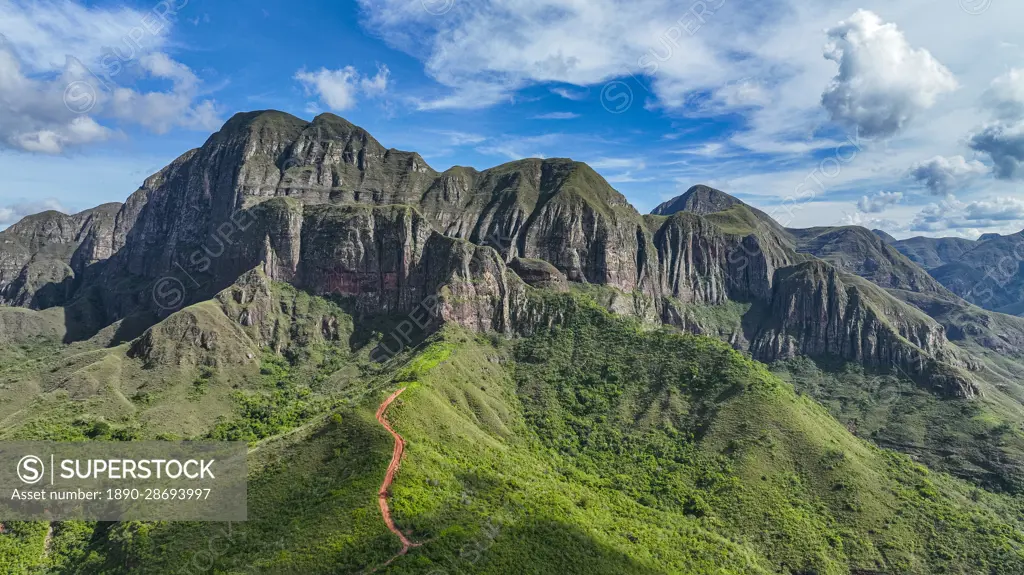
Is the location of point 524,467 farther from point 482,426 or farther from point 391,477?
point 391,477

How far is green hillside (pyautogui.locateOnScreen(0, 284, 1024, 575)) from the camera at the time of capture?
65.9m

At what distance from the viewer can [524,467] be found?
310ft

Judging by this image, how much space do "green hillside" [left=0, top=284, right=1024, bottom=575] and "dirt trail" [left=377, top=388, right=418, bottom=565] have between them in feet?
Result: 3.18

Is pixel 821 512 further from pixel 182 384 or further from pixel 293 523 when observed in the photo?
pixel 182 384

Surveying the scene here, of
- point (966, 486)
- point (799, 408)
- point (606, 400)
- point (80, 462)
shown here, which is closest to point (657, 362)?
point (606, 400)

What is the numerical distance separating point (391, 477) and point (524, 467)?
1185 inches

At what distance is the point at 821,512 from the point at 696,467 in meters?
21.4

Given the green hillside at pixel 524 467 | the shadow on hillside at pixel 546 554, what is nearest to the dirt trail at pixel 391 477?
the green hillside at pixel 524 467

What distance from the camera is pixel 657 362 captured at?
13525 centimetres

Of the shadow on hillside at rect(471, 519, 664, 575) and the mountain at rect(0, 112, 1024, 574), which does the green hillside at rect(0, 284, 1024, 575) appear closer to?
the shadow on hillside at rect(471, 519, 664, 575)

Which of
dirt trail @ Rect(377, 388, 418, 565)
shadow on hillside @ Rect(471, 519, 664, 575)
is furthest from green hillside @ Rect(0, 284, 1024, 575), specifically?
dirt trail @ Rect(377, 388, 418, 565)

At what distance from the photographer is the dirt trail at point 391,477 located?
201 feet

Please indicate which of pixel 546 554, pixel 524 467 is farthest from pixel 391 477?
pixel 524 467

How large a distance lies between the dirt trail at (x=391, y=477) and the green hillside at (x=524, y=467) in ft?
3.18
